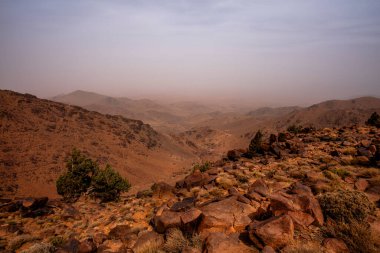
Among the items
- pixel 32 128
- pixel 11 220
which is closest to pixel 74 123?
pixel 32 128

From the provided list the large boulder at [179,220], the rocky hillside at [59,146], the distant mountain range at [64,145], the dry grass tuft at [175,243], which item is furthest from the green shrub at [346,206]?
the rocky hillside at [59,146]

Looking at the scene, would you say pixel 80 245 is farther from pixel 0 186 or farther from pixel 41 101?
pixel 41 101

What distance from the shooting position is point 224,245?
5.40m

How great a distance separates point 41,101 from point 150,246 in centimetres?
5779

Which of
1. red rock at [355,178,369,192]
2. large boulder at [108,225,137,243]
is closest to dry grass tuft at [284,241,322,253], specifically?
large boulder at [108,225,137,243]

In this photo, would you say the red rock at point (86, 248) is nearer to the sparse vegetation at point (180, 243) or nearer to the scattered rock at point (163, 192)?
the sparse vegetation at point (180, 243)

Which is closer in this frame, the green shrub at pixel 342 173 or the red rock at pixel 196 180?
the green shrub at pixel 342 173

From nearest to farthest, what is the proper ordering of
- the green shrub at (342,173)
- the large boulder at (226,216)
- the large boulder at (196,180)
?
the large boulder at (226,216)
the green shrub at (342,173)
the large boulder at (196,180)

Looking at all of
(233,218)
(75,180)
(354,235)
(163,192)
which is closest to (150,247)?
(233,218)

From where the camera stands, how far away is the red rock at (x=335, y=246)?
513 cm

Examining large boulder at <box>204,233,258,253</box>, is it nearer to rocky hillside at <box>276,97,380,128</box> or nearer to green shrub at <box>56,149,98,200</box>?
green shrub at <box>56,149,98,200</box>

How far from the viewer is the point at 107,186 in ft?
60.5

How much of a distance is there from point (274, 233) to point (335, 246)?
1399 millimetres

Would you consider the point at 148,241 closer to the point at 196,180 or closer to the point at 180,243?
the point at 180,243
